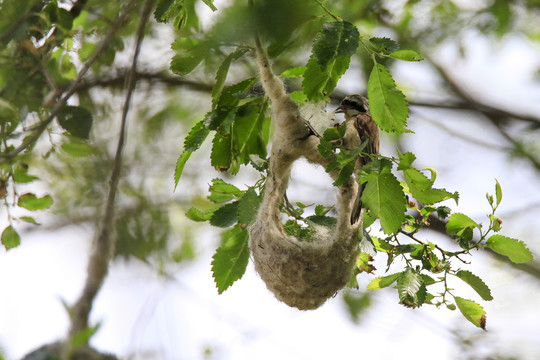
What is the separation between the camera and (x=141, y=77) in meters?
2.71

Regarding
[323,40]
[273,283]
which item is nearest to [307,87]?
[323,40]

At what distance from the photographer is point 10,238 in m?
1.84

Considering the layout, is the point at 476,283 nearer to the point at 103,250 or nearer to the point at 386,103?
the point at 386,103

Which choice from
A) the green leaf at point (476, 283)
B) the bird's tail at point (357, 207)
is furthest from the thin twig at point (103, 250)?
the green leaf at point (476, 283)

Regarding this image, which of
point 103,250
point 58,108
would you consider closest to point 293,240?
point 103,250

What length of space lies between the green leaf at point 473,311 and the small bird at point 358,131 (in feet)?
0.98

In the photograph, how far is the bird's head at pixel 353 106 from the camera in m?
1.67

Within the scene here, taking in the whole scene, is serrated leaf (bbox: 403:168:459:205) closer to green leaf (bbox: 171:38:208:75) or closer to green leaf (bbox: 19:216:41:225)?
green leaf (bbox: 171:38:208:75)

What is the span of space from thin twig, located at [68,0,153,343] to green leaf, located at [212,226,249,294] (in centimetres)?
26

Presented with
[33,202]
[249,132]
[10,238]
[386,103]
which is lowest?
[10,238]

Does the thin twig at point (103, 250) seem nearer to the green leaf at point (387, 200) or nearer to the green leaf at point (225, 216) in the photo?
the green leaf at point (225, 216)

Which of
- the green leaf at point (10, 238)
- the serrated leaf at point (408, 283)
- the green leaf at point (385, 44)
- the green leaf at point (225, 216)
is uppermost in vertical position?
the green leaf at point (385, 44)

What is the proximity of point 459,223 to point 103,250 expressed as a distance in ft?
2.77

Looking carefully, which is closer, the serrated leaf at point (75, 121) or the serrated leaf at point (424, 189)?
the serrated leaf at point (424, 189)
